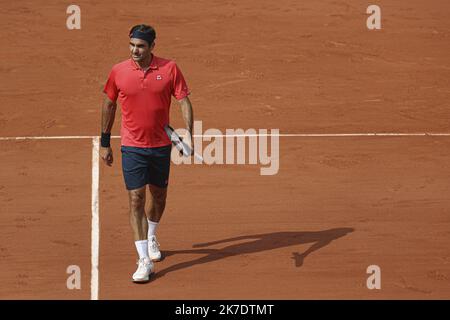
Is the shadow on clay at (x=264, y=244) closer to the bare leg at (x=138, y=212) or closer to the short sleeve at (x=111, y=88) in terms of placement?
the bare leg at (x=138, y=212)

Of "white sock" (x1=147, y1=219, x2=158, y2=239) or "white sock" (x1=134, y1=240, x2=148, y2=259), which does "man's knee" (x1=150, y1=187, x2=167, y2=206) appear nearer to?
"white sock" (x1=147, y1=219, x2=158, y2=239)

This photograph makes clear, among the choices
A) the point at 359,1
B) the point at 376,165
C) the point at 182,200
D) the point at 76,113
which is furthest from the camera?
the point at 359,1

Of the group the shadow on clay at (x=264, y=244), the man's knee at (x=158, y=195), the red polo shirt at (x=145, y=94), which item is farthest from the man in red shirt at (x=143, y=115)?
the shadow on clay at (x=264, y=244)

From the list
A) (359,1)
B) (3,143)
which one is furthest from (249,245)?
(359,1)

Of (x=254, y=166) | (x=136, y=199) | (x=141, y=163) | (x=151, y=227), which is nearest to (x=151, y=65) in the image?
(x=141, y=163)

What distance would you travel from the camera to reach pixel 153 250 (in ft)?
41.6

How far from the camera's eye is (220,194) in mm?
14406

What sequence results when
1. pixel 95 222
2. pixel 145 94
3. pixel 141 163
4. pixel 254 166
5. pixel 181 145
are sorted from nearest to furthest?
pixel 181 145 < pixel 145 94 < pixel 141 163 < pixel 95 222 < pixel 254 166

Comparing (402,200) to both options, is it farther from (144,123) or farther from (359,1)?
(359,1)

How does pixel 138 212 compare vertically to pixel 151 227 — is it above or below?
above

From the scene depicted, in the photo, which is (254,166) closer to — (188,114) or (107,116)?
(188,114)

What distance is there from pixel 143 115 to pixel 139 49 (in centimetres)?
72

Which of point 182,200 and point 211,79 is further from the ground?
point 211,79

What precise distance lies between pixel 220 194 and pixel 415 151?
314 cm
